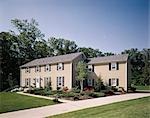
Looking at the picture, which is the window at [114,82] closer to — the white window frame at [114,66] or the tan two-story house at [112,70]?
the tan two-story house at [112,70]

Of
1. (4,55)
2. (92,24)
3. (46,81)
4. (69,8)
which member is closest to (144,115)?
(92,24)

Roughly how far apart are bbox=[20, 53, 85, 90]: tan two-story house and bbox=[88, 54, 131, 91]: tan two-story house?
70.9 inches

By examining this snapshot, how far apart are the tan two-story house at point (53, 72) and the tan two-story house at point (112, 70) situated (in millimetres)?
1801

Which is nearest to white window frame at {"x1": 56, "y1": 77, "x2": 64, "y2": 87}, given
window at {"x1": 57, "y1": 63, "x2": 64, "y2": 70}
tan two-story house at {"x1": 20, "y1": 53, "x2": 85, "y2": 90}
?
tan two-story house at {"x1": 20, "y1": 53, "x2": 85, "y2": 90}

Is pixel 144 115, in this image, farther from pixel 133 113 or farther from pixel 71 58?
pixel 71 58

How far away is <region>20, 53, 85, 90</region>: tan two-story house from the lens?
2389 cm

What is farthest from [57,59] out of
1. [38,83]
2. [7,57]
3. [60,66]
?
[7,57]

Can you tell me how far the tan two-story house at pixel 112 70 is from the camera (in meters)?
22.6

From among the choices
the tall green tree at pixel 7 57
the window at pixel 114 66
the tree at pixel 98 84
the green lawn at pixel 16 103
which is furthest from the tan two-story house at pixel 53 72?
the green lawn at pixel 16 103

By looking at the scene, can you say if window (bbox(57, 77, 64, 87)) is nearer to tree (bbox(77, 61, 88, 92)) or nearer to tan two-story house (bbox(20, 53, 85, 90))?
tan two-story house (bbox(20, 53, 85, 90))

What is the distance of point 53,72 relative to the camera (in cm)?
2583

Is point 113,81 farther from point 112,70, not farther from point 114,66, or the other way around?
point 114,66

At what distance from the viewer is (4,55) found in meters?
15.2

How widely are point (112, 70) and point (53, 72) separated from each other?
6.30 metres
